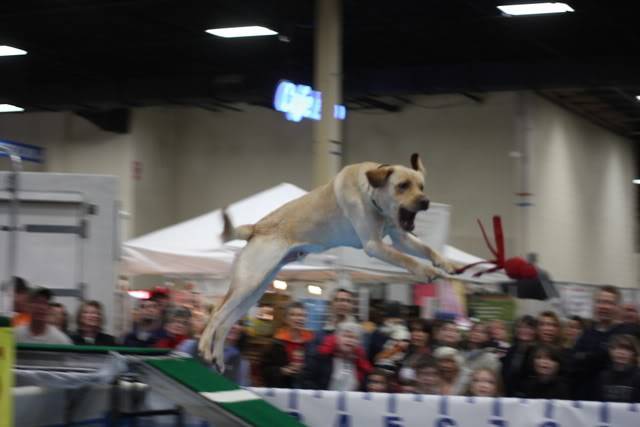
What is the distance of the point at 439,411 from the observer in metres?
6.38

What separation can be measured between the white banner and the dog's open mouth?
1167 mm

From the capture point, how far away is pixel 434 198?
22641 millimetres

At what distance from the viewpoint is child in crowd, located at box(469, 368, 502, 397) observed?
25.0ft

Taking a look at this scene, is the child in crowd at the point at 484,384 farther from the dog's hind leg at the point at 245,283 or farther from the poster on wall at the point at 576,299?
the poster on wall at the point at 576,299

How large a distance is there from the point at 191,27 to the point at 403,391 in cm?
1214

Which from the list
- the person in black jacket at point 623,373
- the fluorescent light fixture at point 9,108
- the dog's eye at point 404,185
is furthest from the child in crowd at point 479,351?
the fluorescent light fixture at point 9,108

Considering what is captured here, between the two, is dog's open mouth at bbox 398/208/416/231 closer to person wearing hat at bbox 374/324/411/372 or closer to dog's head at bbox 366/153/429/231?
dog's head at bbox 366/153/429/231

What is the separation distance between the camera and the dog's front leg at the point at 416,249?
5965 mm

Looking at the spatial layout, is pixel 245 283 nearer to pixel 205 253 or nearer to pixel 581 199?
pixel 205 253

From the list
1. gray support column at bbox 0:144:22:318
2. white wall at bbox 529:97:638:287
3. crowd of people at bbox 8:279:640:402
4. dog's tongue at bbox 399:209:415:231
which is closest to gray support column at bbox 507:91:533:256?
white wall at bbox 529:97:638:287

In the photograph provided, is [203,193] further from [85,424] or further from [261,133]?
[85,424]

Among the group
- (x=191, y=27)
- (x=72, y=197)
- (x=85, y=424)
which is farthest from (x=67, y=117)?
(x=85, y=424)

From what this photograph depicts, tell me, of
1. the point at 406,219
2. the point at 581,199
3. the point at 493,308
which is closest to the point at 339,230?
the point at 406,219

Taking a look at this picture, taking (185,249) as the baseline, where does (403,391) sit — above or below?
below
